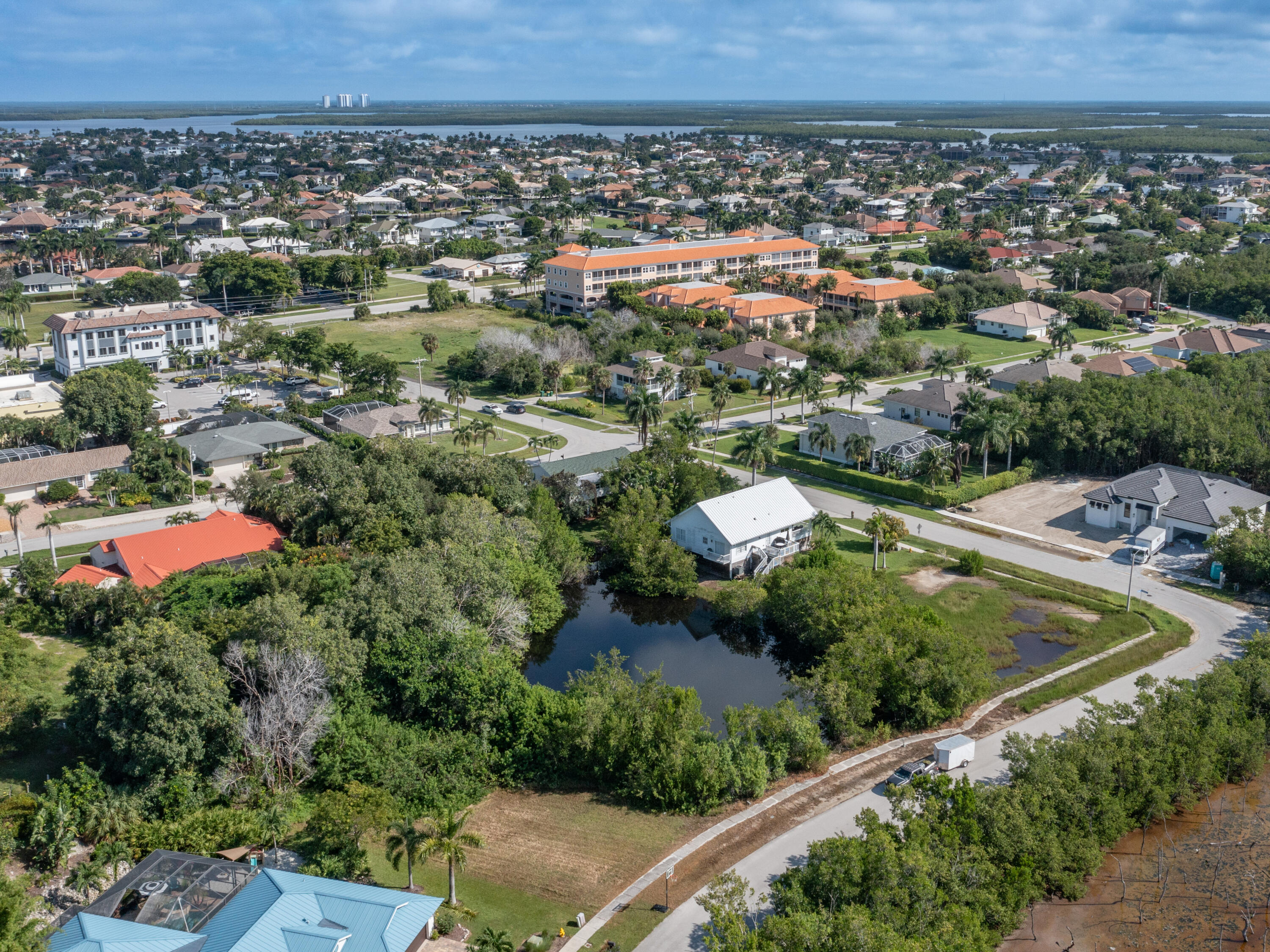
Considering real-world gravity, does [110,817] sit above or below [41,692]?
above

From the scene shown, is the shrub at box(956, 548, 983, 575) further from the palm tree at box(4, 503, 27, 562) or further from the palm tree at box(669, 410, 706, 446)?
the palm tree at box(4, 503, 27, 562)

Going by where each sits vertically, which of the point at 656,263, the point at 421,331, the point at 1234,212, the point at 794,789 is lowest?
the point at 794,789

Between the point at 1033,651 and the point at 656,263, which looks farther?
the point at 656,263

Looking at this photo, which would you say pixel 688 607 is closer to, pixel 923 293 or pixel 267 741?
pixel 267 741

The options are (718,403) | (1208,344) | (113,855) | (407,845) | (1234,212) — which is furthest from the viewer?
(1234,212)

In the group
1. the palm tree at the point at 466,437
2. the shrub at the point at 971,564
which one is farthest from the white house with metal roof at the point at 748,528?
the palm tree at the point at 466,437

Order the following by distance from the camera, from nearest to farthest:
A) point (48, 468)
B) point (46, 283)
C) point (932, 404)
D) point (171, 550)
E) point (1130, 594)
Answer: point (1130, 594) < point (171, 550) < point (48, 468) < point (932, 404) < point (46, 283)

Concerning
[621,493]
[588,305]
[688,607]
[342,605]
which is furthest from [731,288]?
[342,605]

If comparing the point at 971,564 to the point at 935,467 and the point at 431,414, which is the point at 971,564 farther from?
the point at 431,414

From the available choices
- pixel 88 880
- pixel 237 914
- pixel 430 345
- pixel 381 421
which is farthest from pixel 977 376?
pixel 88 880
